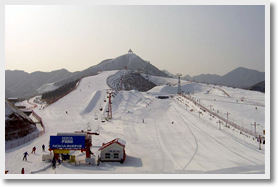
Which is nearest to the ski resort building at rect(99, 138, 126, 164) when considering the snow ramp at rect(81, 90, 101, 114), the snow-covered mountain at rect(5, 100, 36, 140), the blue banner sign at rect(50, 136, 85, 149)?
the blue banner sign at rect(50, 136, 85, 149)

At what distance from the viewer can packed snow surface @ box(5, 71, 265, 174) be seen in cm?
1405

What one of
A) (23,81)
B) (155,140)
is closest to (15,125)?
(155,140)

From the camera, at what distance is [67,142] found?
51.6 feet

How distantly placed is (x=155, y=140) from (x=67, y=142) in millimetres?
7866

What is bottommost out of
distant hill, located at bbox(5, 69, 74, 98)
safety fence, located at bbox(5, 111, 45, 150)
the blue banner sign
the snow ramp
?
safety fence, located at bbox(5, 111, 45, 150)

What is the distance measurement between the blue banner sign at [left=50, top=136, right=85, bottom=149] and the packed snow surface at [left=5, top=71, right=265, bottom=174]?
3.19 feet

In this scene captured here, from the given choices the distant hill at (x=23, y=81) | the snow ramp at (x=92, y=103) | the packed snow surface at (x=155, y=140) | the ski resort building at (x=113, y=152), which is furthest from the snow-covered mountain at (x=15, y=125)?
the distant hill at (x=23, y=81)

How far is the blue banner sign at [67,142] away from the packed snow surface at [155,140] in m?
0.97

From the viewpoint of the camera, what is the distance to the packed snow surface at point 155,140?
14.0 m

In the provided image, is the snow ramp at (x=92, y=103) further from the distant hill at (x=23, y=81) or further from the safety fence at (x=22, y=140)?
the distant hill at (x=23, y=81)

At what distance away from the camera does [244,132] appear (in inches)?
866

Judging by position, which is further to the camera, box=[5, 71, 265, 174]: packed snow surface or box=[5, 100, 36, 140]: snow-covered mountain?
box=[5, 100, 36, 140]: snow-covered mountain

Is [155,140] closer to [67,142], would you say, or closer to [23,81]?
[67,142]

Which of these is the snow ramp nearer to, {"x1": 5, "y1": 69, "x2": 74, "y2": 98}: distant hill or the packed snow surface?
the packed snow surface
